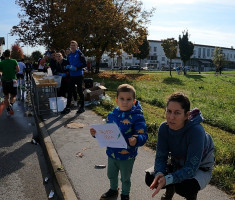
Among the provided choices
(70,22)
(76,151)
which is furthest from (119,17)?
(76,151)

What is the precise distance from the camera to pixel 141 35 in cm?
2673

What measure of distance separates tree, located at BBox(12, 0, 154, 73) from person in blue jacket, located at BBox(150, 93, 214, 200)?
20634 millimetres

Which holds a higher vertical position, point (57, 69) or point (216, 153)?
point (57, 69)

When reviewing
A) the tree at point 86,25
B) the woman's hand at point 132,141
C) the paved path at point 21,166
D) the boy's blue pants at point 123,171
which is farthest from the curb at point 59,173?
the tree at point 86,25

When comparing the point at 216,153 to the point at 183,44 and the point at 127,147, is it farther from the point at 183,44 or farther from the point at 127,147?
the point at 183,44

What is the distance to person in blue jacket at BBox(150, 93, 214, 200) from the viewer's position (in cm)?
241

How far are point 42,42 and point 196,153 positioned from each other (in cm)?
2793

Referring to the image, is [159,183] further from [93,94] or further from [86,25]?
[86,25]

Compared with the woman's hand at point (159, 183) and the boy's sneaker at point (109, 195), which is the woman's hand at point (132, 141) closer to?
the woman's hand at point (159, 183)

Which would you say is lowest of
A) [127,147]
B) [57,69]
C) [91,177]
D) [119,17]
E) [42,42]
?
[91,177]

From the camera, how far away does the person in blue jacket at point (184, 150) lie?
2.41m

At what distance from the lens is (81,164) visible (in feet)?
14.4

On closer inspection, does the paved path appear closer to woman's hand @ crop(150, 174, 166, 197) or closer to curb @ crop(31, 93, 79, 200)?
curb @ crop(31, 93, 79, 200)

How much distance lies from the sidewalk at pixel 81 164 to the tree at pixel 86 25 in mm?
17103
